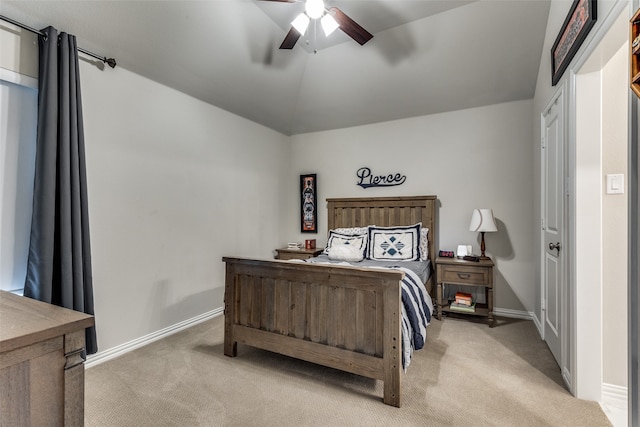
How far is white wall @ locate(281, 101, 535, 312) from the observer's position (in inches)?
135

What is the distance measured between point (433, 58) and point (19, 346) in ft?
12.2

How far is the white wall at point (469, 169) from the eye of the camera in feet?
11.2

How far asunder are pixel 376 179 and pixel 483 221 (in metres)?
1.42

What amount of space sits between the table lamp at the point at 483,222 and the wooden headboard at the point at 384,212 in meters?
0.46

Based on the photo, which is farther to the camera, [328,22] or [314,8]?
[328,22]

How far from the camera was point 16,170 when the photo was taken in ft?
6.73

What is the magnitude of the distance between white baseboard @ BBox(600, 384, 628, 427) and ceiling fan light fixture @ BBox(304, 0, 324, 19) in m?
3.05

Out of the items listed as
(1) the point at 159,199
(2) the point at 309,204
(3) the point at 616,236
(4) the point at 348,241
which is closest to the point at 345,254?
(4) the point at 348,241

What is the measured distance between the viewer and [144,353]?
8.37 feet

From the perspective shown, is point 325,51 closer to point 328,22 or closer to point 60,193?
point 328,22

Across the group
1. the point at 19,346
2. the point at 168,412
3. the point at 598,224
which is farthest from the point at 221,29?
the point at 598,224

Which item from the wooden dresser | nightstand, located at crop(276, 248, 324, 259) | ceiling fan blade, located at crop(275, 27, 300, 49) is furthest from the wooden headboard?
the wooden dresser

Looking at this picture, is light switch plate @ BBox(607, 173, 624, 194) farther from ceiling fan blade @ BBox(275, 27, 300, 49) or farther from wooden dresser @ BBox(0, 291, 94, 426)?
wooden dresser @ BBox(0, 291, 94, 426)

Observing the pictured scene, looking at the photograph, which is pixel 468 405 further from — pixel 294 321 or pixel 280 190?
pixel 280 190
